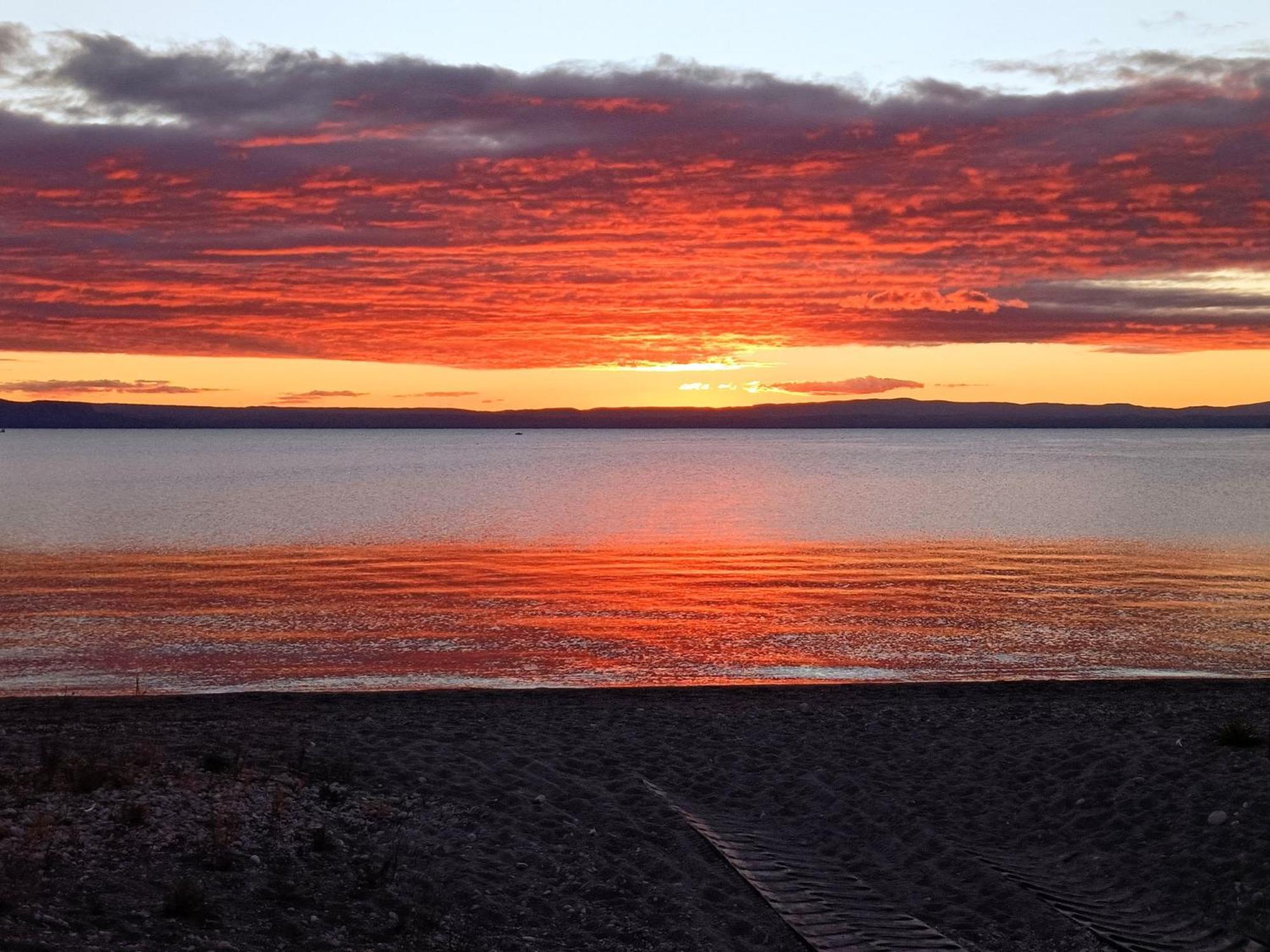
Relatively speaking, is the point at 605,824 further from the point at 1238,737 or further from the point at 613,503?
the point at 613,503

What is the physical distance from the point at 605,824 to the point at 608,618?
58.6ft

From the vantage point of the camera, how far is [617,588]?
116 ft

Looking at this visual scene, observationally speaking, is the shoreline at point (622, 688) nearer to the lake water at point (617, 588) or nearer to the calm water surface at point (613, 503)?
the lake water at point (617, 588)

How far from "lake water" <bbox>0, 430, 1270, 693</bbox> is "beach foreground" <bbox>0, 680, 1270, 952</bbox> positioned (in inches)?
251

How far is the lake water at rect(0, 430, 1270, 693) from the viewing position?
2364 cm

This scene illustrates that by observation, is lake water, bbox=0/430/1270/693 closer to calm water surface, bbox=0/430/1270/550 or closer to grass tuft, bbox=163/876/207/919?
calm water surface, bbox=0/430/1270/550

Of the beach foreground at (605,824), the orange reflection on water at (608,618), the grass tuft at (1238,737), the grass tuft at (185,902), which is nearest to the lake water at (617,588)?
the orange reflection on water at (608,618)

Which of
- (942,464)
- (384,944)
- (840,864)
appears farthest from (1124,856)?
(942,464)

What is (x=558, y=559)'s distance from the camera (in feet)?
143

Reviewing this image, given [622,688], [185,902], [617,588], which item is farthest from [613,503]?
[185,902]

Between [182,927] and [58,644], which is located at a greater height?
[182,927]

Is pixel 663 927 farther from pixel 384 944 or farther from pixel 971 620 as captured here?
pixel 971 620

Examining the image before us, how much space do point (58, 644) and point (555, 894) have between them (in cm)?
1932

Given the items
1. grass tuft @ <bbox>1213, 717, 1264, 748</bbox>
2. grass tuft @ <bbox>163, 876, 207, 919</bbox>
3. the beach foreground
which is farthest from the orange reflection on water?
grass tuft @ <bbox>163, 876, 207, 919</bbox>
